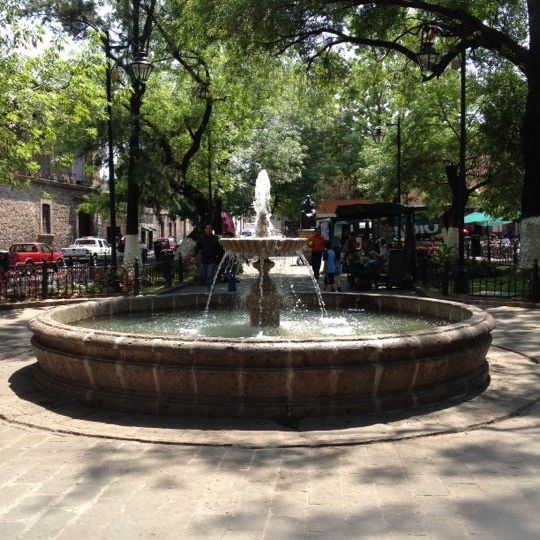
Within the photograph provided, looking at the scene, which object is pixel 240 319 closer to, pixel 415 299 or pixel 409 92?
pixel 415 299

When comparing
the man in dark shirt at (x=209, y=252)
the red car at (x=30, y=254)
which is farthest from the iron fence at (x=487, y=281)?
the red car at (x=30, y=254)

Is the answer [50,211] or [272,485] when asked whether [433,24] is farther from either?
[50,211]

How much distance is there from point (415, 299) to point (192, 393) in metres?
5.32

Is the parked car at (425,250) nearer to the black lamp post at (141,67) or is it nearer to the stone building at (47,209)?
the black lamp post at (141,67)

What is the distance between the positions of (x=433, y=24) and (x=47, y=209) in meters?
29.4

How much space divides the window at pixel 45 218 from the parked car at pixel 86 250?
3.66 metres

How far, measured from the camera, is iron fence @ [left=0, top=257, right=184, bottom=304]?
15.6 meters

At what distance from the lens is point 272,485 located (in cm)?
428

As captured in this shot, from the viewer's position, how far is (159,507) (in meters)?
3.93

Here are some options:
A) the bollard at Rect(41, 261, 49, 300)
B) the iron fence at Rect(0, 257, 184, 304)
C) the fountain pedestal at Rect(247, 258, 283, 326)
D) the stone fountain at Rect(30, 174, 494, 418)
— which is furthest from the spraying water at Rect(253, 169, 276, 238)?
the bollard at Rect(41, 261, 49, 300)

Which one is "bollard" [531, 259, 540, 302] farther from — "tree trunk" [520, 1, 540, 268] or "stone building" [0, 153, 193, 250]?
"stone building" [0, 153, 193, 250]

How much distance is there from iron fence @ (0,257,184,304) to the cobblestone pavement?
10475 mm

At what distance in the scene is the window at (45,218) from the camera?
132 feet

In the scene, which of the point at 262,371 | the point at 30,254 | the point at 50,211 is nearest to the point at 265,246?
the point at 262,371
